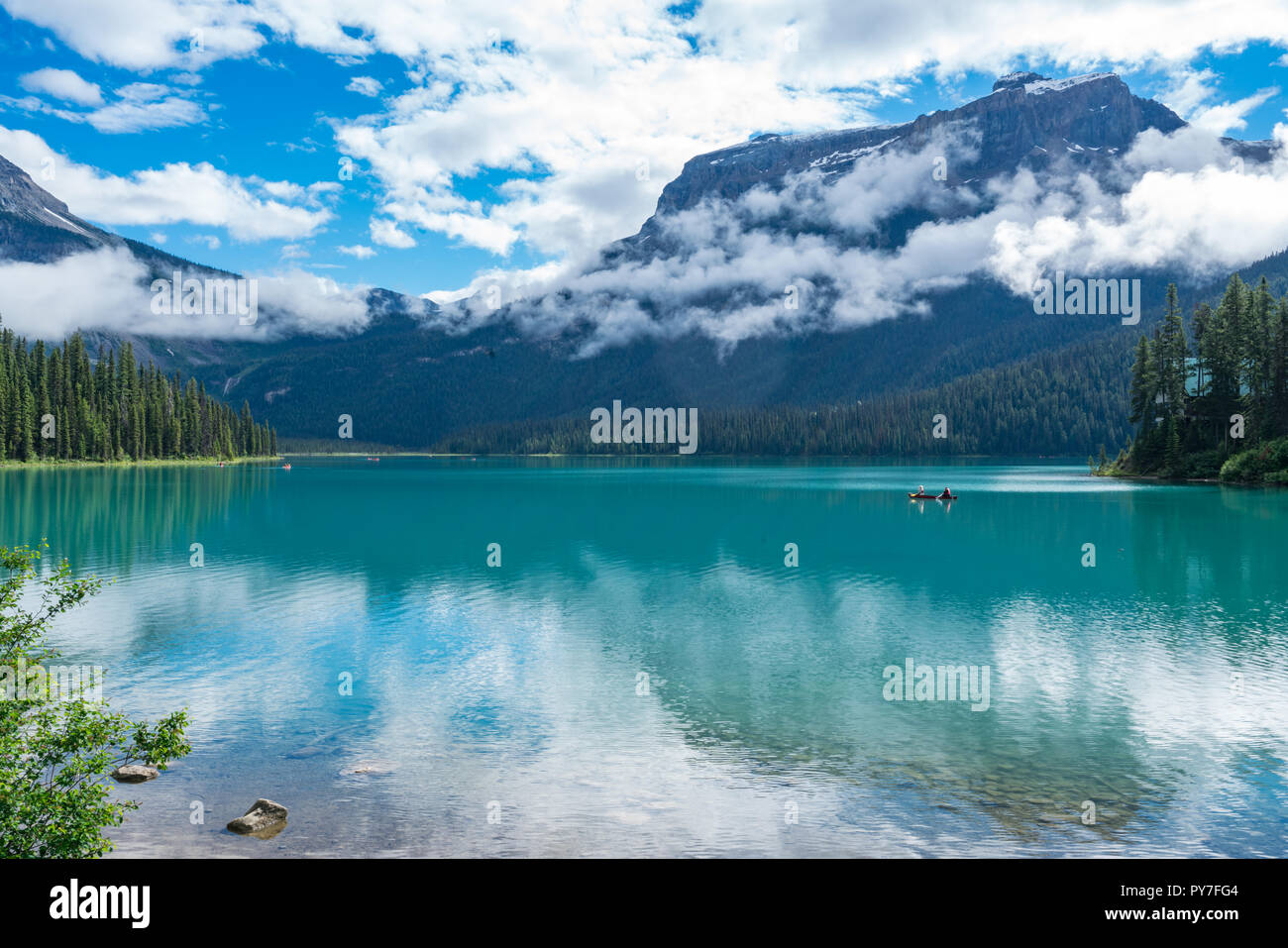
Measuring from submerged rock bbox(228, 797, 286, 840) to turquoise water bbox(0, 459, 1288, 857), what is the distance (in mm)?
328

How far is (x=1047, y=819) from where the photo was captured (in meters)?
17.0

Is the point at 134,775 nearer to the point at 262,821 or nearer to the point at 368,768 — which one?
the point at 262,821

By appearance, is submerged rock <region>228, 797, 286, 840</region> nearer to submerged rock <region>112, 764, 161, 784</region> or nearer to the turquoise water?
the turquoise water

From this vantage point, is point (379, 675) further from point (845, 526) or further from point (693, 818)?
point (845, 526)

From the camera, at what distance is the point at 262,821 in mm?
16438

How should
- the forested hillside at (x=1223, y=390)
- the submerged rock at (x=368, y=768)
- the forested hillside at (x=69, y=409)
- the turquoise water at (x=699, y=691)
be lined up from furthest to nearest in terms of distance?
the forested hillside at (x=69, y=409), the forested hillside at (x=1223, y=390), the submerged rock at (x=368, y=768), the turquoise water at (x=699, y=691)

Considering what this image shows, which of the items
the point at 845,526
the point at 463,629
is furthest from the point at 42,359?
the point at 463,629

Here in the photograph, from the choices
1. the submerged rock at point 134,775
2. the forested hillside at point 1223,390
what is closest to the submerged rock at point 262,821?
the submerged rock at point 134,775

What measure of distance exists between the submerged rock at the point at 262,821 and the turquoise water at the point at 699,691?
328 mm

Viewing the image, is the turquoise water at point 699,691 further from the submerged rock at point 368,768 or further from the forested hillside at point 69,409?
the forested hillside at point 69,409

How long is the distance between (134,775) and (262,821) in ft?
14.8

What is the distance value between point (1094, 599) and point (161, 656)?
4120 cm

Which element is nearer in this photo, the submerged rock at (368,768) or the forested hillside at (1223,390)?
the submerged rock at (368,768)

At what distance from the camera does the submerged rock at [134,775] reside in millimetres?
18812
